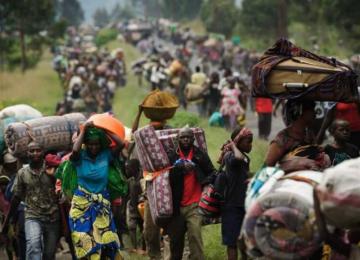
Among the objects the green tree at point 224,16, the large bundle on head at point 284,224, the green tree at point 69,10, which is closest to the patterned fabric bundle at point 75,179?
the large bundle on head at point 284,224

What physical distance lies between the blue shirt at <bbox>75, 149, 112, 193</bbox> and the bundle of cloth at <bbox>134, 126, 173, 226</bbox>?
0.38 meters

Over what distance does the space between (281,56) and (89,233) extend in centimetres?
259

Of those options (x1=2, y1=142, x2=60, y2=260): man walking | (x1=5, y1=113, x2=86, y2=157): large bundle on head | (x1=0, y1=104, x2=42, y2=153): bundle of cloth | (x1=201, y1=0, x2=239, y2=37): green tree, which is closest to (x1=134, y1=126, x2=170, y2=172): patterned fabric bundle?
(x1=2, y1=142, x2=60, y2=260): man walking

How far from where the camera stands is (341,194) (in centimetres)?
500

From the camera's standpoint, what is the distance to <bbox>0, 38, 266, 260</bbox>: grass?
10188mm

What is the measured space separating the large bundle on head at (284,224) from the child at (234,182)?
2.28m

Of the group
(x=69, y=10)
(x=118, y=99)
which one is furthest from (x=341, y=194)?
(x=69, y=10)

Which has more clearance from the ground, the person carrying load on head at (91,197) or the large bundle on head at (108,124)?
the large bundle on head at (108,124)

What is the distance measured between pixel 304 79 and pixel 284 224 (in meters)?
1.51

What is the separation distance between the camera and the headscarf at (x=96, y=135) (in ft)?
25.7

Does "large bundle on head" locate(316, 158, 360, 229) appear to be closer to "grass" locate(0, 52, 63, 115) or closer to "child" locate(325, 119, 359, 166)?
"child" locate(325, 119, 359, 166)

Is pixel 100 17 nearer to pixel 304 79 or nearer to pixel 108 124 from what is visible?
pixel 108 124

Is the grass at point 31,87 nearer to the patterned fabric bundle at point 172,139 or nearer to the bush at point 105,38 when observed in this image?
the patterned fabric bundle at point 172,139

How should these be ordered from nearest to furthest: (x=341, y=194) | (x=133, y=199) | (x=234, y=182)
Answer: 1. (x=341, y=194)
2. (x=234, y=182)
3. (x=133, y=199)
